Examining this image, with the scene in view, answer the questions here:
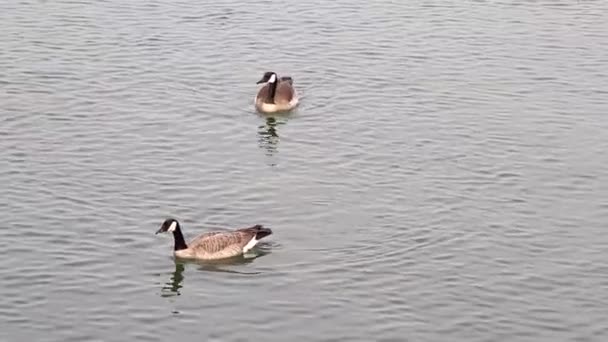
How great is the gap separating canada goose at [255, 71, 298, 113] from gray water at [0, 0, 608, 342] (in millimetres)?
238

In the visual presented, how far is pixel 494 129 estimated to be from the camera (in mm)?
29156

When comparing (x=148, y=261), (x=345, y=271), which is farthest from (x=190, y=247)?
(x=345, y=271)

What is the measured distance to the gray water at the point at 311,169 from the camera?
20.7 m

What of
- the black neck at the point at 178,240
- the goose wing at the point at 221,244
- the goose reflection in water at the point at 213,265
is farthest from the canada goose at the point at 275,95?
the black neck at the point at 178,240

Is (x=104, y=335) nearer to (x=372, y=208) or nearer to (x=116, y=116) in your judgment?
(x=372, y=208)

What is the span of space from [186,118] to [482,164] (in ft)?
20.2

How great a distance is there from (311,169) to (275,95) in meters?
3.60

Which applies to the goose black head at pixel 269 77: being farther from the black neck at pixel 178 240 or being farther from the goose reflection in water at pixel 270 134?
the black neck at pixel 178 240

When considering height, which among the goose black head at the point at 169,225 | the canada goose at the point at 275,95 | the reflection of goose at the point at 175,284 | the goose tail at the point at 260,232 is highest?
the canada goose at the point at 275,95

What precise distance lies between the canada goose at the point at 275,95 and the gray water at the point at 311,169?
9.4 inches

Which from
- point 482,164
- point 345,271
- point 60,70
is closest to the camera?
point 345,271

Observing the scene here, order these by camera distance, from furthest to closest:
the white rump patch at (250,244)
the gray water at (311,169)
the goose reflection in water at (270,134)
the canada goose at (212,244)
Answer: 1. the goose reflection in water at (270,134)
2. the white rump patch at (250,244)
3. the canada goose at (212,244)
4. the gray water at (311,169)

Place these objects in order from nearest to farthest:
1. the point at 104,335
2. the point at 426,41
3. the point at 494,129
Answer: the point at 104,335 < the point at 494,129 < the point at 426,41

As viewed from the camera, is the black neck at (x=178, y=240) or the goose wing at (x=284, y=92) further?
the goose wing at (x=284, y=92)
